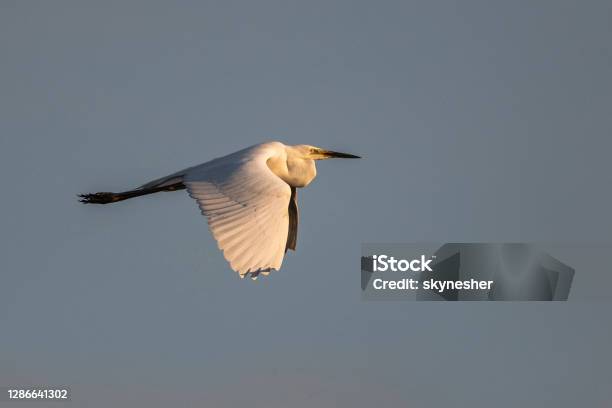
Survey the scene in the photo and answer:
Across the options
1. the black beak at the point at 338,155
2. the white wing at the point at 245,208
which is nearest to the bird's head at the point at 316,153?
the black beak at the point at 338,155

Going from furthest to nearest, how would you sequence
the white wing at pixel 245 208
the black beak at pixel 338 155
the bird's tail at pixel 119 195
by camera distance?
the black beak at pixel 338 155 < the bird's tail at pixel 119 195 < the white wing at pixel 245 208

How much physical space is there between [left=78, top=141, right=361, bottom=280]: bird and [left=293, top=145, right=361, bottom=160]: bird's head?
0.02 m

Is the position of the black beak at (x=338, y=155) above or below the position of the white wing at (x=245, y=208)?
above

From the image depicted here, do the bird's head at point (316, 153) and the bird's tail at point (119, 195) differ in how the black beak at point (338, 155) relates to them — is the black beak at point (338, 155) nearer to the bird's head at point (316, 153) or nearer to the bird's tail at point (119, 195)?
the bird's head at point (316, 153)

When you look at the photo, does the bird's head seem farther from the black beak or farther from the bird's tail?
the bird's tail

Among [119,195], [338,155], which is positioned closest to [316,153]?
[338,155]

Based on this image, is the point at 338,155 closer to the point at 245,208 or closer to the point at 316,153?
the point at 316,153

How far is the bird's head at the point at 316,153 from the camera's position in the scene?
18877 millimetres

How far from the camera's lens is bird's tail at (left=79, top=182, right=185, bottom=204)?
1796 centimetres

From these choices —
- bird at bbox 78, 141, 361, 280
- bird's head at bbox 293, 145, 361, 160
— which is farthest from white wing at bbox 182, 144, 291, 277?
bird's head at bbox 293, 145, 361, 160

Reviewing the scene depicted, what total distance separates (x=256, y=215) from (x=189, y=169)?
306 cm

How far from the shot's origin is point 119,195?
1945 centimetres

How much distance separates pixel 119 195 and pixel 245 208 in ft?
17.6

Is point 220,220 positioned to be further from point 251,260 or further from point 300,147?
point 300,147
